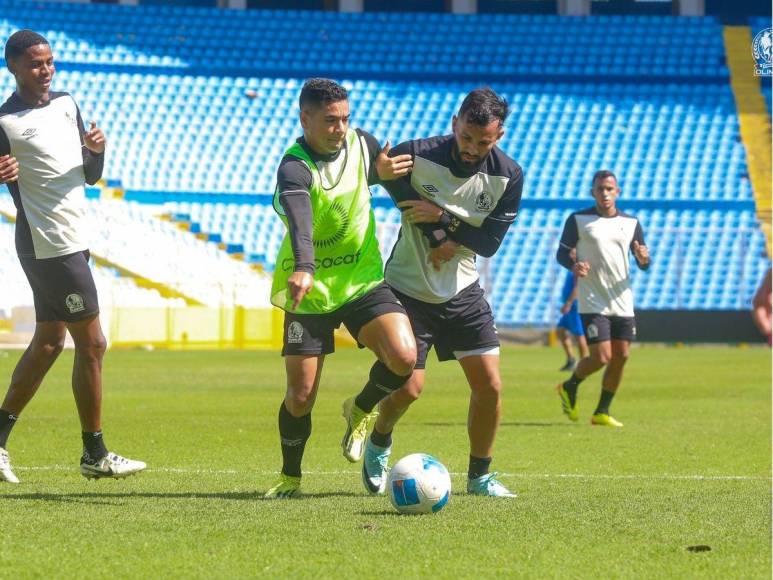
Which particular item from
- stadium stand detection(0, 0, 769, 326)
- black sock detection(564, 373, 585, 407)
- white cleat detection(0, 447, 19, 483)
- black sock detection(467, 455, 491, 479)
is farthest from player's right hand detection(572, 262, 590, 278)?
stadium stand detection(0, 0, 769, 326)

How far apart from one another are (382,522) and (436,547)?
70 centimetres

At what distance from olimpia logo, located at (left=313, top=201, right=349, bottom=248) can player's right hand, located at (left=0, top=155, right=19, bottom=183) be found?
1.59 meters

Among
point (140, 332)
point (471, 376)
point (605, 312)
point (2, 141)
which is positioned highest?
point (2, 141)

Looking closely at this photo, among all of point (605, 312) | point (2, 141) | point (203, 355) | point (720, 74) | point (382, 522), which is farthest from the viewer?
point (720, 74)

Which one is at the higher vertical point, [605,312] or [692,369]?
[605,312]

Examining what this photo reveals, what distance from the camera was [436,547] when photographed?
512cm

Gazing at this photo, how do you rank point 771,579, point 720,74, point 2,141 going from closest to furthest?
point 771,579
point 2,141
point 720,74

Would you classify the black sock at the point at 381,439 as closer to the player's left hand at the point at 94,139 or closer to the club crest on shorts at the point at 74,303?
the club crest on shorts at the point at 74,303

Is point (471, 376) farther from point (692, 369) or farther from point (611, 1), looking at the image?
point (611, 1)

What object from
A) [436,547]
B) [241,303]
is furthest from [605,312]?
[241,303]

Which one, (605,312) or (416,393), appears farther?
(605,312)

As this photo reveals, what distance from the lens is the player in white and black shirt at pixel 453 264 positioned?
273 inches

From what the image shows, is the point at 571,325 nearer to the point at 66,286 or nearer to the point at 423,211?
the point at 423,211

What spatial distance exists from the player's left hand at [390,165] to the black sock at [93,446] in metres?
2.06
